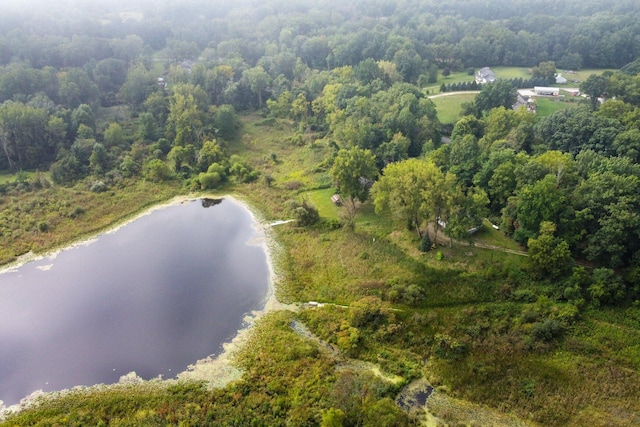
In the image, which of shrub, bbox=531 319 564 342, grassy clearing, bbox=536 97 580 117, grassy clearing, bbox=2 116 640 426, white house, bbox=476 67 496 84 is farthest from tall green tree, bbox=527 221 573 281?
white house, bbox=476 67 496 84

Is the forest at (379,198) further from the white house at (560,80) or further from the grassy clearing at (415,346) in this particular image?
the white house at (560,80)

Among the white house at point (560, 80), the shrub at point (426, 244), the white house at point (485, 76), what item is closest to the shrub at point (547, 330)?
the shrub at point (426, 244)

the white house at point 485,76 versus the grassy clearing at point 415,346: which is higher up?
the white house at point 485,76

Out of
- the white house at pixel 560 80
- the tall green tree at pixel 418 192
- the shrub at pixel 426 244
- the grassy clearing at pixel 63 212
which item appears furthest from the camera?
the white house at pixel 560 80

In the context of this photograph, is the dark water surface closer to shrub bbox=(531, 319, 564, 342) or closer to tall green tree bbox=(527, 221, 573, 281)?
shrub bbox=(531, 319, 564, 342)

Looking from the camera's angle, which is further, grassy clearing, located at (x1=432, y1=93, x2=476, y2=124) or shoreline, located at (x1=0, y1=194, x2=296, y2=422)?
grassy clearing, located at (x1=432, y1=93, x2=476, y2=124)

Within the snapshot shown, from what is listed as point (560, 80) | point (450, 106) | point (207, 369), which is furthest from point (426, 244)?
point (560, 80)

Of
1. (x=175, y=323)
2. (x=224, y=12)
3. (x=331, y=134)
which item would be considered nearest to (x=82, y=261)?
(x=175, y=323)
